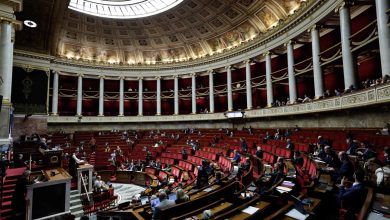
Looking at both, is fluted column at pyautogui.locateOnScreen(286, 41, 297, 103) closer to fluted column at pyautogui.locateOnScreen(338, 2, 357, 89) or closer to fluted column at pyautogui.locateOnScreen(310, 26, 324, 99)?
fluted column at pyautogui.locateOnScreen(310, 26, 324, 99)

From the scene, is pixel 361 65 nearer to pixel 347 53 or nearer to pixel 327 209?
pixel 347 53

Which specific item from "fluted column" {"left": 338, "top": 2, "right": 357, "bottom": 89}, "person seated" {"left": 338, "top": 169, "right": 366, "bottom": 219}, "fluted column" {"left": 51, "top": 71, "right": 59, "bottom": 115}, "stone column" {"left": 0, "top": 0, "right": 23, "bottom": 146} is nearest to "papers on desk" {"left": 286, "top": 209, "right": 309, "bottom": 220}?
"person seated" {"left": 338, "top": 169, "right": 366, "bottom": 219}

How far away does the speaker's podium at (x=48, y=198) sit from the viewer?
724 centimetres

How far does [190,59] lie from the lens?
27.7 metres

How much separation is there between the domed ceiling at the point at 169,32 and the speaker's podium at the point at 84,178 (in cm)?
1319

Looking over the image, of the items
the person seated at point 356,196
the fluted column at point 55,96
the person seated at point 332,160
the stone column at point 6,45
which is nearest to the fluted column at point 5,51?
the stone column at point 6,45

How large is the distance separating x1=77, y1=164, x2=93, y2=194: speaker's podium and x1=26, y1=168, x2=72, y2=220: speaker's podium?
6.59ft

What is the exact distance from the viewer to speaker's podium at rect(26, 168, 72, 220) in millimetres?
7242

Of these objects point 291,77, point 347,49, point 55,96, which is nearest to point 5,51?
point 55,96

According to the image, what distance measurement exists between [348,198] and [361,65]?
15140 mm

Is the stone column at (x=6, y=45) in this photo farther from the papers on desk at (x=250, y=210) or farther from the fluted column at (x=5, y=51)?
the papers on desk at (x=250, y=210)

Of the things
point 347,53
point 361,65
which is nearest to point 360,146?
point 347,53

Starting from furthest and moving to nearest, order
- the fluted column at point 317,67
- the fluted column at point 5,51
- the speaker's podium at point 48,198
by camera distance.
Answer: the fluted column at point 317,67 < the fluted column at point 5,51 < the speaker's podium at point 48,198

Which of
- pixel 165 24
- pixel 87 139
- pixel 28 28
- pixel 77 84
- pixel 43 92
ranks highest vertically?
pixel 165 24
